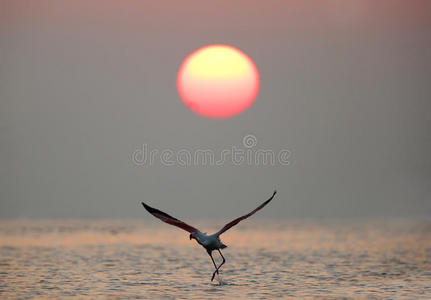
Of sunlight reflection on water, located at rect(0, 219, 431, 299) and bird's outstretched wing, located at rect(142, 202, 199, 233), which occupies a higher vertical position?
bird's outstretched wing, located at rect(142, 202, 199, 233)

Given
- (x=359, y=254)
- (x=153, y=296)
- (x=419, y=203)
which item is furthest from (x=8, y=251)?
(x=419, y=203)

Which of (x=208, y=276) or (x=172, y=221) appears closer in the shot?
(x=172, y=221)

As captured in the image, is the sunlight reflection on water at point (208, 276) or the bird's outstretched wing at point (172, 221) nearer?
the bird's outstretched wing at point (172, 221)

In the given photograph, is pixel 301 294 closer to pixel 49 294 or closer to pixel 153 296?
pixel 153 296

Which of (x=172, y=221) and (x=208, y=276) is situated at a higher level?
(x=172, y=221)

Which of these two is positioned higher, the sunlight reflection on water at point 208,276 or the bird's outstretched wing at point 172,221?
the bird's outstretched wing at point 172,221

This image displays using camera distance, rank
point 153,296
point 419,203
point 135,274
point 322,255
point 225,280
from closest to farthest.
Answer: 1. point 153,296
2. point 225,280
3. point 135,274
4. point 322,255
5. point 419,203

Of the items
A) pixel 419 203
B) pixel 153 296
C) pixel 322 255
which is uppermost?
pixel 419 203

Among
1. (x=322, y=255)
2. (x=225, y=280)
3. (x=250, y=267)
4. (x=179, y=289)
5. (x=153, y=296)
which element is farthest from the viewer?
(x=322, y=255)

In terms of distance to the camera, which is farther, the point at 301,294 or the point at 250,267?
the point at 250,267

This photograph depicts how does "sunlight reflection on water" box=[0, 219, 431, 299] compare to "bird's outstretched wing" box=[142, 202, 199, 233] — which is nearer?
"bird's outstretched wing" box=[142, 202, 199, 233]

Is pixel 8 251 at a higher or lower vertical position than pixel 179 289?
higher

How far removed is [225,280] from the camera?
1125 inches

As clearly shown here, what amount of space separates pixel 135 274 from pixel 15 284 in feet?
18.2
